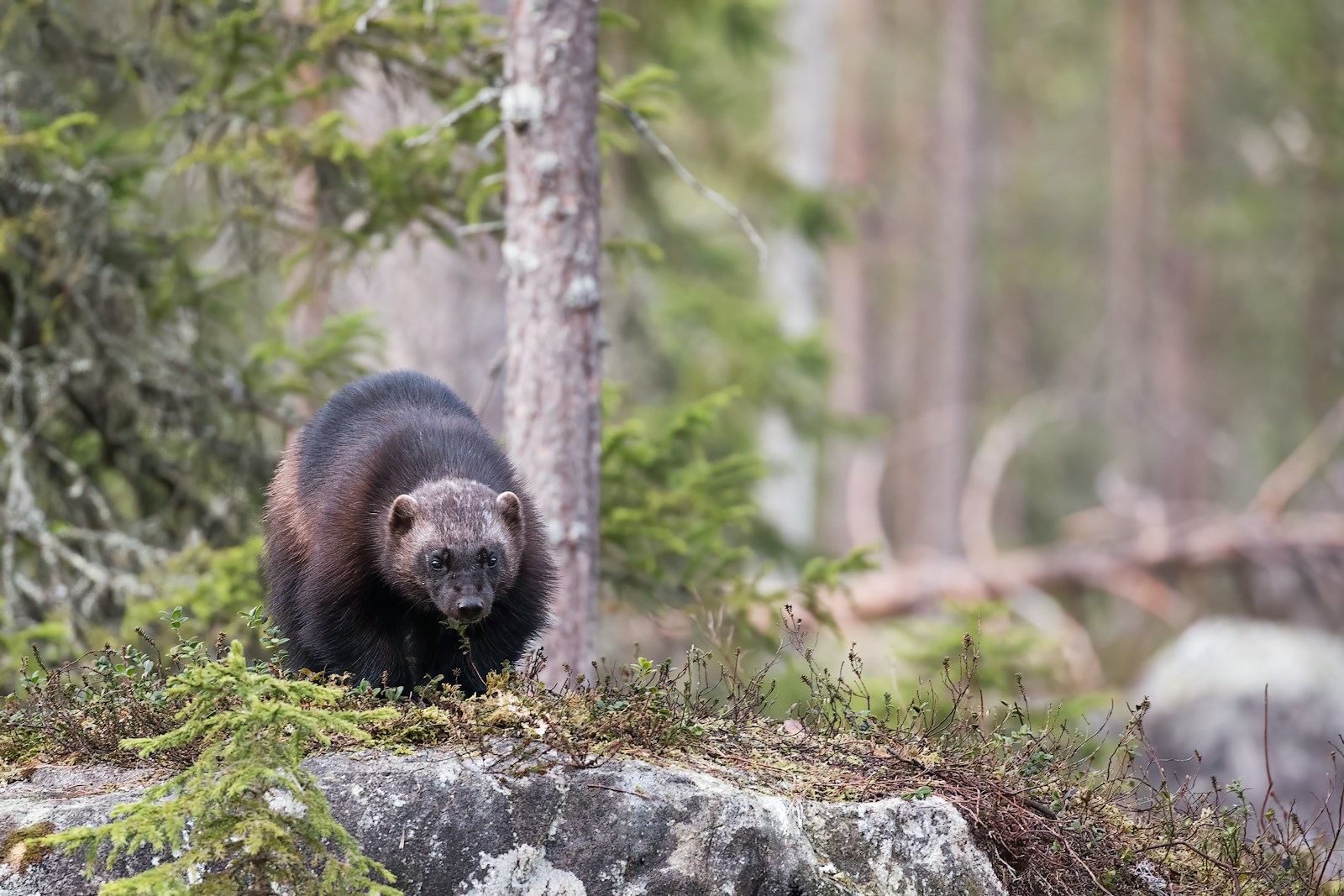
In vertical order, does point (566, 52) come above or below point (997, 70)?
below

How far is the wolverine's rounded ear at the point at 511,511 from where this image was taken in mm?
4941

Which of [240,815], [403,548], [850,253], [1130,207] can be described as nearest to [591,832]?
[240,815]

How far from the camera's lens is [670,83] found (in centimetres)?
1434

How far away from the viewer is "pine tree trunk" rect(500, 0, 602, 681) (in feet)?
20.5

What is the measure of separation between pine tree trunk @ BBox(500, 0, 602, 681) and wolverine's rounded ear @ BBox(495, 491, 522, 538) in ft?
3.91

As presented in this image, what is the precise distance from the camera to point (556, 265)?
6.30 metres

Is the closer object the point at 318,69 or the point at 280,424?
the point at 280,424

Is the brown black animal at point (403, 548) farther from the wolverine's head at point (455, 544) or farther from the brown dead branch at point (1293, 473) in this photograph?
the brown dead branch at point (1293, 473)

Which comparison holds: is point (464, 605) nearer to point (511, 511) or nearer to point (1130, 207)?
point (511, 511)

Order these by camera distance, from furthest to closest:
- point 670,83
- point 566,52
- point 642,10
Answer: point 670,83 < point 642,10 < point 566,52

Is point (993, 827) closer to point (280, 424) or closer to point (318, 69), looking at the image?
point (280, 424)

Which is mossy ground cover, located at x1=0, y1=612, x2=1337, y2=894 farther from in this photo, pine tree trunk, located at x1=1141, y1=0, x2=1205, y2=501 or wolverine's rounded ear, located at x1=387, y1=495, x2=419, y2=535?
pine tree trunk, located at x1=1141, y1=0, x2=1205, y2=501

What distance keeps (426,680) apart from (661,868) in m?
1.62

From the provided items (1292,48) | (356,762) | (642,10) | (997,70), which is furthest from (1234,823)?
(997,70)
